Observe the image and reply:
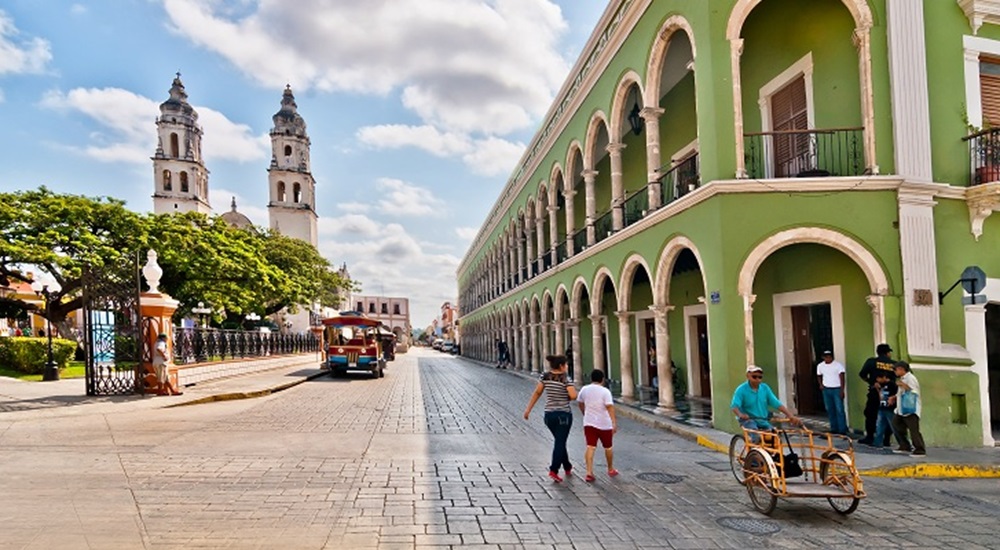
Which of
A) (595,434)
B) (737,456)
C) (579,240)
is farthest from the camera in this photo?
(579,240)

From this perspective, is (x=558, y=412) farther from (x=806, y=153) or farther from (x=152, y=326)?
(x=152, y=326)

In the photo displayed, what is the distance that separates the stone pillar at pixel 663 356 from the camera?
510 inches

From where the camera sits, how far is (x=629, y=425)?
42.0ft

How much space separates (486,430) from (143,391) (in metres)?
9.87

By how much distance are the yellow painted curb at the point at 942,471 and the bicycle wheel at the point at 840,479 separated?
253cm

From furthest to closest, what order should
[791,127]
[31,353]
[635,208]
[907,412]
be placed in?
[31,353], [635,208], [791,127], [907,412]

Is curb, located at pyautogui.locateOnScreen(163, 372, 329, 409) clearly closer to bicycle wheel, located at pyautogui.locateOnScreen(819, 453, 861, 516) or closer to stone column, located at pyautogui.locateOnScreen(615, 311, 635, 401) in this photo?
stone column, located at pyautogui.locateOnScreen(615, 311, 635, 401)

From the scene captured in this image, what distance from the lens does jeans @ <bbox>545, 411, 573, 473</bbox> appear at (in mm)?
7609

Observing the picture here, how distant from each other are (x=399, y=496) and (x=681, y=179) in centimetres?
957

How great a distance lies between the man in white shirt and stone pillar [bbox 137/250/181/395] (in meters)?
15.5

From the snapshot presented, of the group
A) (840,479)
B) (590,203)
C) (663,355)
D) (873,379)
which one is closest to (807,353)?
(873,379)

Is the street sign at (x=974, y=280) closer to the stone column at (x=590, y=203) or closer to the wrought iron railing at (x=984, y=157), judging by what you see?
the wrought iron railing at (x=984, y=157)

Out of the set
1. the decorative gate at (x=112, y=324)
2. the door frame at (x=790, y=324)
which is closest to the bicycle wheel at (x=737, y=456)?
the door frame at (x=790, y=324)

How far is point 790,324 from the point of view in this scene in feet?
41.6
